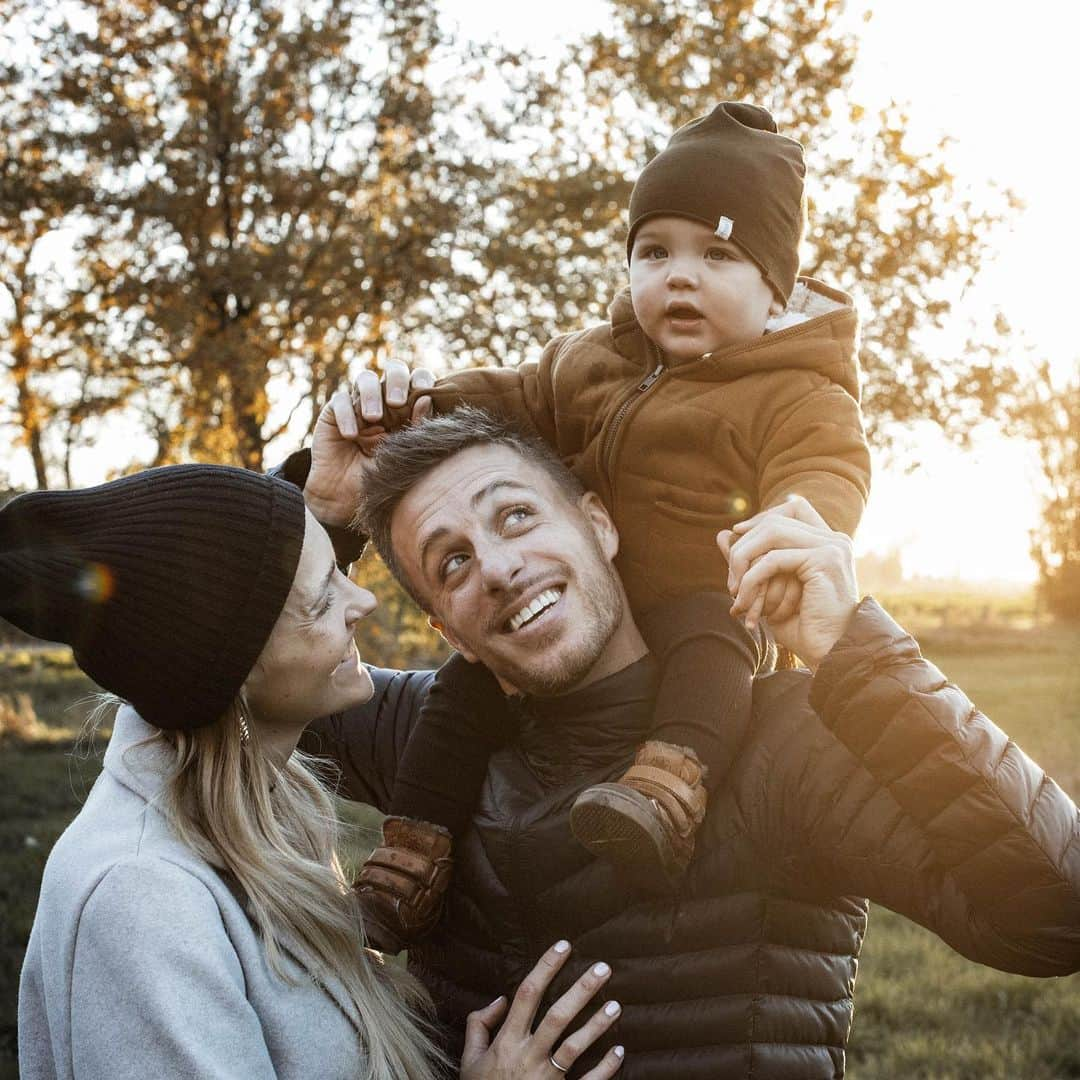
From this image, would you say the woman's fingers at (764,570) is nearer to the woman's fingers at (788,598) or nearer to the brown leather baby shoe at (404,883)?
the woman's fingers at (788,598)

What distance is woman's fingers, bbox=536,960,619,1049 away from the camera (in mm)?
2250

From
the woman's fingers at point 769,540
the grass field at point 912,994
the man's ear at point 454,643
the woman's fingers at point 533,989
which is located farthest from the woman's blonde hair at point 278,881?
the woman's fingers at point 769,540

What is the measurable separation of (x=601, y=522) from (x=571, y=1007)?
3.54 ft

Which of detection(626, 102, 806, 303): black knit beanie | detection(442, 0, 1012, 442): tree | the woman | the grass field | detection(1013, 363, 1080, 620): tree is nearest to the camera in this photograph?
the woman

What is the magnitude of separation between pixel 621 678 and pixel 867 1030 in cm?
404

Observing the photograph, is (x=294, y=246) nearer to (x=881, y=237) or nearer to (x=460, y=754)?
(x=881, y=237)

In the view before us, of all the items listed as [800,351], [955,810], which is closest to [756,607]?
[955,810]

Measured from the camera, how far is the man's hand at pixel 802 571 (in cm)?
195

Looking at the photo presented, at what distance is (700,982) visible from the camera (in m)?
2.29

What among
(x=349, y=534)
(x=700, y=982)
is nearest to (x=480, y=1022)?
(x=700, y=982)

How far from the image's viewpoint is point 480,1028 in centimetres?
237

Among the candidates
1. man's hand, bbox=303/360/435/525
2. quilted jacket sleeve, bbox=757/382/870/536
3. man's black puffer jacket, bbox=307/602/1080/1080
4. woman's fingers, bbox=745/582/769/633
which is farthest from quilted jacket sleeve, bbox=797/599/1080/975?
man's hand, bbox=303/360/435/525

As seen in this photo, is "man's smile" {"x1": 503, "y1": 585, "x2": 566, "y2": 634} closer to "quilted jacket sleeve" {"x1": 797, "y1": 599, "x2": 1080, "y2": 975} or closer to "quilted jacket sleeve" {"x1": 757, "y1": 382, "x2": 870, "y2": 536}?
"quilted jacket sleeve" {"x1": 757, "y1": 382, "x2": 870, "y2": 536}

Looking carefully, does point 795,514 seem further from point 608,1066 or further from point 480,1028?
point 480,1028
